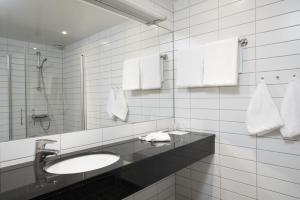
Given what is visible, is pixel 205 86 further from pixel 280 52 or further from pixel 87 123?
pixel 87 123

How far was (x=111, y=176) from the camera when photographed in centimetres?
99

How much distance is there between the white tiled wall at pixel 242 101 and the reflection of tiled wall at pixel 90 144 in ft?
0.79

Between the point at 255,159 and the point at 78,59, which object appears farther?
the point at 255,159

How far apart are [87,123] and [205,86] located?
1.13m

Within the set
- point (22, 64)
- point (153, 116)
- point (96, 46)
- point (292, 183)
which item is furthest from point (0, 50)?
point (292, 183)

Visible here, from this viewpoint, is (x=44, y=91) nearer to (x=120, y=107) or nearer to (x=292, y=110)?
(x=120, y=107)

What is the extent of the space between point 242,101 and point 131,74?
1.02 m

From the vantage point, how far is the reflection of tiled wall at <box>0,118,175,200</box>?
3.57 feet

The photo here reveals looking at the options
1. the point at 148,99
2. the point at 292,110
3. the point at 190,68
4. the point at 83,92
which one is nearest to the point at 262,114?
A: the point at 292,110

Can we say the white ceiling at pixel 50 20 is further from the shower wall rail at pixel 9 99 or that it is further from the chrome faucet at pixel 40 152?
the chrome faucet at pixel 40 152

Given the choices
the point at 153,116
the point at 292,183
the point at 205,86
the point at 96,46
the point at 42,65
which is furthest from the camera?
the point at 153,116

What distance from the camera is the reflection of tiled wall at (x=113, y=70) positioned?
141 cm

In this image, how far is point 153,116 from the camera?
2.01 metres

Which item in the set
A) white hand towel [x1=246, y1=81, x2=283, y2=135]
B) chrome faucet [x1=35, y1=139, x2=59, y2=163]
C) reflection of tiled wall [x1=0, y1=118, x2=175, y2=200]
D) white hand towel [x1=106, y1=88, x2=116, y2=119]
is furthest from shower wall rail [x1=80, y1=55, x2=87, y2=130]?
white hand towel [x1=246, y1=81, x2=283, y2=135]
